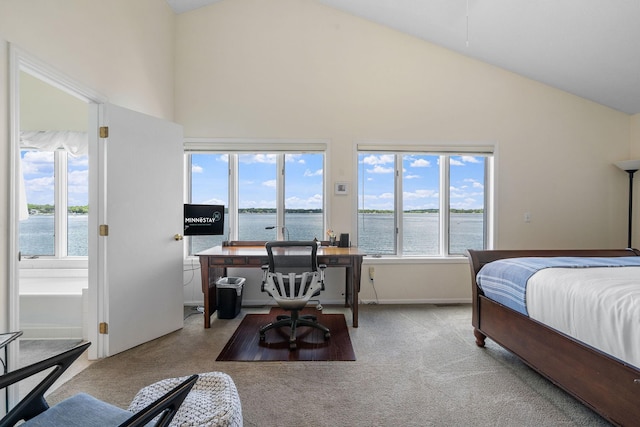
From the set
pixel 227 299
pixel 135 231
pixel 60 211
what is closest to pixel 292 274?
pixel 227 299

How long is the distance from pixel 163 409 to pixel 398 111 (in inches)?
149

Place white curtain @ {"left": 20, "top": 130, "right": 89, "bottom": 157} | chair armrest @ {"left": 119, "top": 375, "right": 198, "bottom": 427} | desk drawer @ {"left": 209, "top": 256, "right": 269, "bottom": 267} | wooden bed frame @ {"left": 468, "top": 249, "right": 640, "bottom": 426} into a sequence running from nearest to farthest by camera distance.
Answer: chair armrest @ {"left": 119, "top": 375, "right": 198, "bottom": 427}, wooden bed frame @ {"left": 468, "top": 249, "right": 640, "bottom": 426}, desk drawer @ {"left": 209, "top": 256, "right": 269, "bottom": 267}, white curtain @ {"left": 20, "top": 130, "right": 89, "bottom": 157}

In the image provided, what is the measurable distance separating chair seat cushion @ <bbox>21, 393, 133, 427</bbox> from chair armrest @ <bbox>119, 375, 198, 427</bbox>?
404 millimetres

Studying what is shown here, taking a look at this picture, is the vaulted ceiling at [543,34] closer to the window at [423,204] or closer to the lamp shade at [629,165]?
the lamp shade at [629,165]

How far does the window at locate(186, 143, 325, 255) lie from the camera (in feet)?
12.7

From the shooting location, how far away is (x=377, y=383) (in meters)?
2.08

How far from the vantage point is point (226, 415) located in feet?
4.15

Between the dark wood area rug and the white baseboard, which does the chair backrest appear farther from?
the white baseboard

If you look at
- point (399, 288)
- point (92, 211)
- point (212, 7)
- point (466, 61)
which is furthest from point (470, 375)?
point (212, 7)

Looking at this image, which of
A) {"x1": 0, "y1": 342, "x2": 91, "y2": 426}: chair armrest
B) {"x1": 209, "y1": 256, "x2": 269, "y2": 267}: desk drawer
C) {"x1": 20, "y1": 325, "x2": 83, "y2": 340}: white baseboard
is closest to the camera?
{"x1": 0, "y1": 342, "x2": 91, "y2": 426}: chair armrest

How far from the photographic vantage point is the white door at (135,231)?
2455 mm

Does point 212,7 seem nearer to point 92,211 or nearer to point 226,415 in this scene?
point 92,211

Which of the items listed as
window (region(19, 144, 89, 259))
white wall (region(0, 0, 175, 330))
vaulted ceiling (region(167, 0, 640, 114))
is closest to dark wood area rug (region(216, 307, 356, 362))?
white wall (region(0, 0, 175, 330))

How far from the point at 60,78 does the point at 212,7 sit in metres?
2.36
